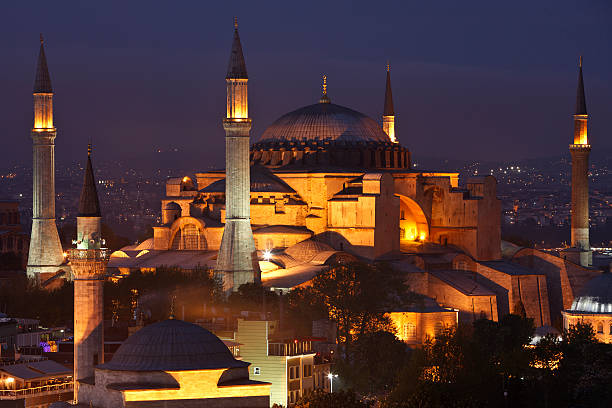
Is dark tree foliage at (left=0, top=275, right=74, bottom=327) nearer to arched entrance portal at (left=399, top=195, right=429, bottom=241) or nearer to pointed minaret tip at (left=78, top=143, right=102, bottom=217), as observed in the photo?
pointed minaret tip at (left=78, top=143, right=102, bottom=217)

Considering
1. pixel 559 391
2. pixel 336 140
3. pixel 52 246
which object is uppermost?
pixel 336 140

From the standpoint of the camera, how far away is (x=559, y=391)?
53.9 m

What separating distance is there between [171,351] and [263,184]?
1131 inches

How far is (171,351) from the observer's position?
150ft

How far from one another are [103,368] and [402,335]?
21.9 metres

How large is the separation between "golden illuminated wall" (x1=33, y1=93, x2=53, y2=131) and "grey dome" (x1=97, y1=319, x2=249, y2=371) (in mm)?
28900

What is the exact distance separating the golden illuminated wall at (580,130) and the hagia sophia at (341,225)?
91 mm

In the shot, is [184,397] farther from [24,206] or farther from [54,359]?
[24,206]

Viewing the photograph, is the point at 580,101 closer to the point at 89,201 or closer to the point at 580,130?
the point at 580,130

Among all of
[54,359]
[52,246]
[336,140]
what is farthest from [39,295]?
[336,140]

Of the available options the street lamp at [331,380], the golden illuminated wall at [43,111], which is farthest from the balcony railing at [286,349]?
the golden illuminated wall at [43,111]

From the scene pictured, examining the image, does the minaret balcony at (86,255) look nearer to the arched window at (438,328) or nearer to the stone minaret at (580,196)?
the arched window at (438,328)

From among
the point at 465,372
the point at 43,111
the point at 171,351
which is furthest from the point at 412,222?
the point at 171,351

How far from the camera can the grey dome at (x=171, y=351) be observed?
45.2 m
